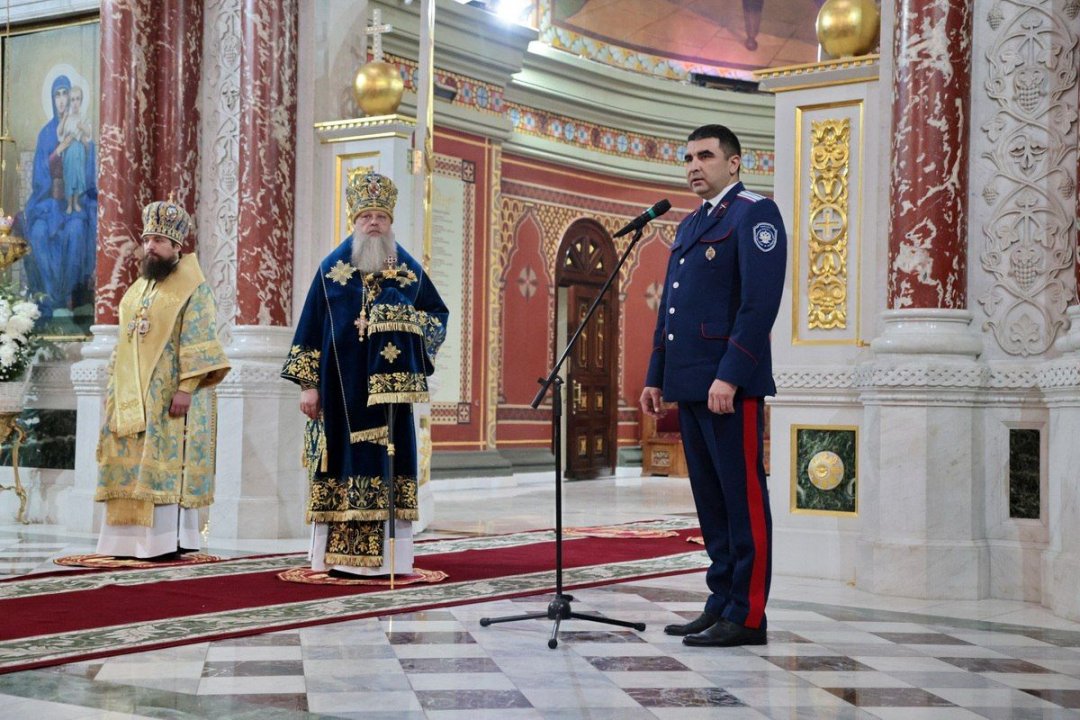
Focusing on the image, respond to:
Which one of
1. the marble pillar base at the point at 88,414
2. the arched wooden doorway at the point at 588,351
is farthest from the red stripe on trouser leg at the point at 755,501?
the arched wooden doorway at the point at 588,351

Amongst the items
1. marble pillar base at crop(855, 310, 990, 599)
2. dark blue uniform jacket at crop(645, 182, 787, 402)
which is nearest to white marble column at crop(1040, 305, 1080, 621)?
marble pillar base at crop(855, 310, 990, 599)

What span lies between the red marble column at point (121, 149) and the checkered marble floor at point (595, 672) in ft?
12.9

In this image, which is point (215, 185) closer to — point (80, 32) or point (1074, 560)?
point (80, 32)

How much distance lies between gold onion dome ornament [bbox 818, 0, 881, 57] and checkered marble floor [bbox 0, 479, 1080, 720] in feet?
8.74

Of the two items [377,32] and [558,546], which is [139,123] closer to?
[377,32]

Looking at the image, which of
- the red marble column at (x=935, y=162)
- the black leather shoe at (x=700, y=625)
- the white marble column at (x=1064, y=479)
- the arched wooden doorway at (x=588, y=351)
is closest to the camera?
the black leather shoe at (x=700, y=625)

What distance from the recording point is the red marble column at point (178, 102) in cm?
785

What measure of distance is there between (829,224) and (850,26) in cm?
93

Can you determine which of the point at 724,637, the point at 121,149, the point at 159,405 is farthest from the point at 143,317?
the point at 724,637

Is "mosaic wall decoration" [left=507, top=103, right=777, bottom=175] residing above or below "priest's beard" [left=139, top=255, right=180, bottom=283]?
above

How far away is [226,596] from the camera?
5.07 metres

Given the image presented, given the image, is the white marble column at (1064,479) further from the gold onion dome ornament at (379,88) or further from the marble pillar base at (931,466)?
the gold onion dome ornament at (379,88)

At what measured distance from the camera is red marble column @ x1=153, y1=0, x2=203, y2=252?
7848 mm

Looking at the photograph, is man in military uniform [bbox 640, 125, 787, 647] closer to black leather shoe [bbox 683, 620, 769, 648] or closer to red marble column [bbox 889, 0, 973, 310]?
black leather shoe [bbox 683, 620, 769, 648]
